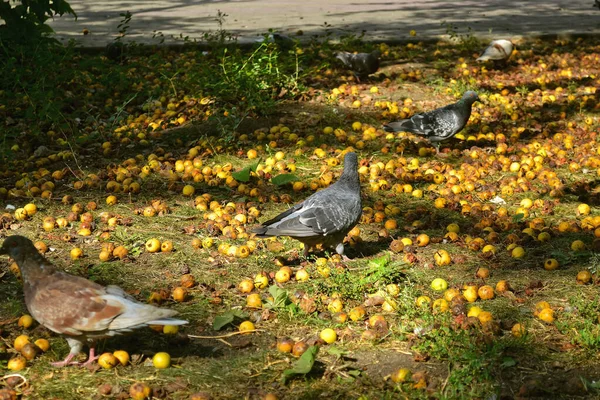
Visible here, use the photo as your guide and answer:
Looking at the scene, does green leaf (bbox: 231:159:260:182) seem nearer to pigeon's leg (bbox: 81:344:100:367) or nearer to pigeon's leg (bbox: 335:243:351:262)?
pigeon's leg (bbox: 335:243:351:262)

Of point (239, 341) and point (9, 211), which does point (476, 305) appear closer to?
point (239, 341)

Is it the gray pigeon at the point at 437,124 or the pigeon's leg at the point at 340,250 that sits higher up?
the gray pigeon at the point at 437,124

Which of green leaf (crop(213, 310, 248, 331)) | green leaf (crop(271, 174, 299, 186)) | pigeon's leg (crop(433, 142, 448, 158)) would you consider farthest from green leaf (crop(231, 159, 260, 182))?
green leaf (crop(213, 310, 248, 331))

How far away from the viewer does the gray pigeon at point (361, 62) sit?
10.3 meters

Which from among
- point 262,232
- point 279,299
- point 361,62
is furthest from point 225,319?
point 361,62

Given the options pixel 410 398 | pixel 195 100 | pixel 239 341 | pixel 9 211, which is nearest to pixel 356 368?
pixel 410 398

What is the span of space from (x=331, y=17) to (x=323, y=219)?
9863 millimetres

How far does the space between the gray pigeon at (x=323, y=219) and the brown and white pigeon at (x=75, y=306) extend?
1.44 metres

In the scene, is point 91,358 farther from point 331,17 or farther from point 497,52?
point 331,17

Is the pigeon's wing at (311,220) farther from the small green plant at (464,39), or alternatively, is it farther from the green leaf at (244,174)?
the small green plant at (464,39)

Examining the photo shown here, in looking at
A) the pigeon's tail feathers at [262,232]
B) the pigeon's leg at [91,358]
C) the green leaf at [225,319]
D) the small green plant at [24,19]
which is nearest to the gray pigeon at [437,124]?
the pigeon's tail feathers at [262,232]

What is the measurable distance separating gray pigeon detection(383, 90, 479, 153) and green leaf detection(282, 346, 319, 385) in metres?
4.30

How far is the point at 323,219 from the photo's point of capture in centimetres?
540

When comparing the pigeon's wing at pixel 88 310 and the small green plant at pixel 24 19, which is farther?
the small green plant at pixel 24 19
